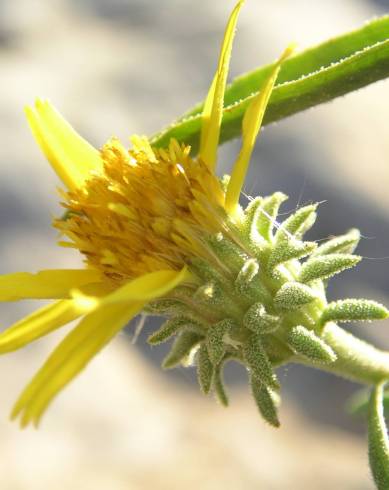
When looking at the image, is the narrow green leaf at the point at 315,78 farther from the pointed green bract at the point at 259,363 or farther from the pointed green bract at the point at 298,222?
the pointed green bract at the point at 259,363

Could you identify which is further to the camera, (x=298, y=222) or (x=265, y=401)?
(x=298, y=222)

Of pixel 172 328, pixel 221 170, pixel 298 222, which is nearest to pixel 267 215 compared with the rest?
pixel 298 222

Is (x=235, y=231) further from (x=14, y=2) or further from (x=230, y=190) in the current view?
(x=14, y=2)

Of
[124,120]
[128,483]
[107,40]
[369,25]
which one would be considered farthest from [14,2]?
[369,25]

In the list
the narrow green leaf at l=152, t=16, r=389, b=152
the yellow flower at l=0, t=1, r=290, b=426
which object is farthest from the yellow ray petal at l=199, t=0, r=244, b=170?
the narrow green leaf at l=152, t=16, r=389, b=152

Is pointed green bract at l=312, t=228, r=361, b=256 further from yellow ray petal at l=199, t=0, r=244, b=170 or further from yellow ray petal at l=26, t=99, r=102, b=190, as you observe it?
yellow ray petal at l=26, t=99, r=102, b=190

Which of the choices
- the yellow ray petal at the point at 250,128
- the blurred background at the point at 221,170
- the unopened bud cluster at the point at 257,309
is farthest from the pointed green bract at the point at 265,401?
the blurred background at the point at 221,170

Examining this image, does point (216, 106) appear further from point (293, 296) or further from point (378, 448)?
point (378, 448)
